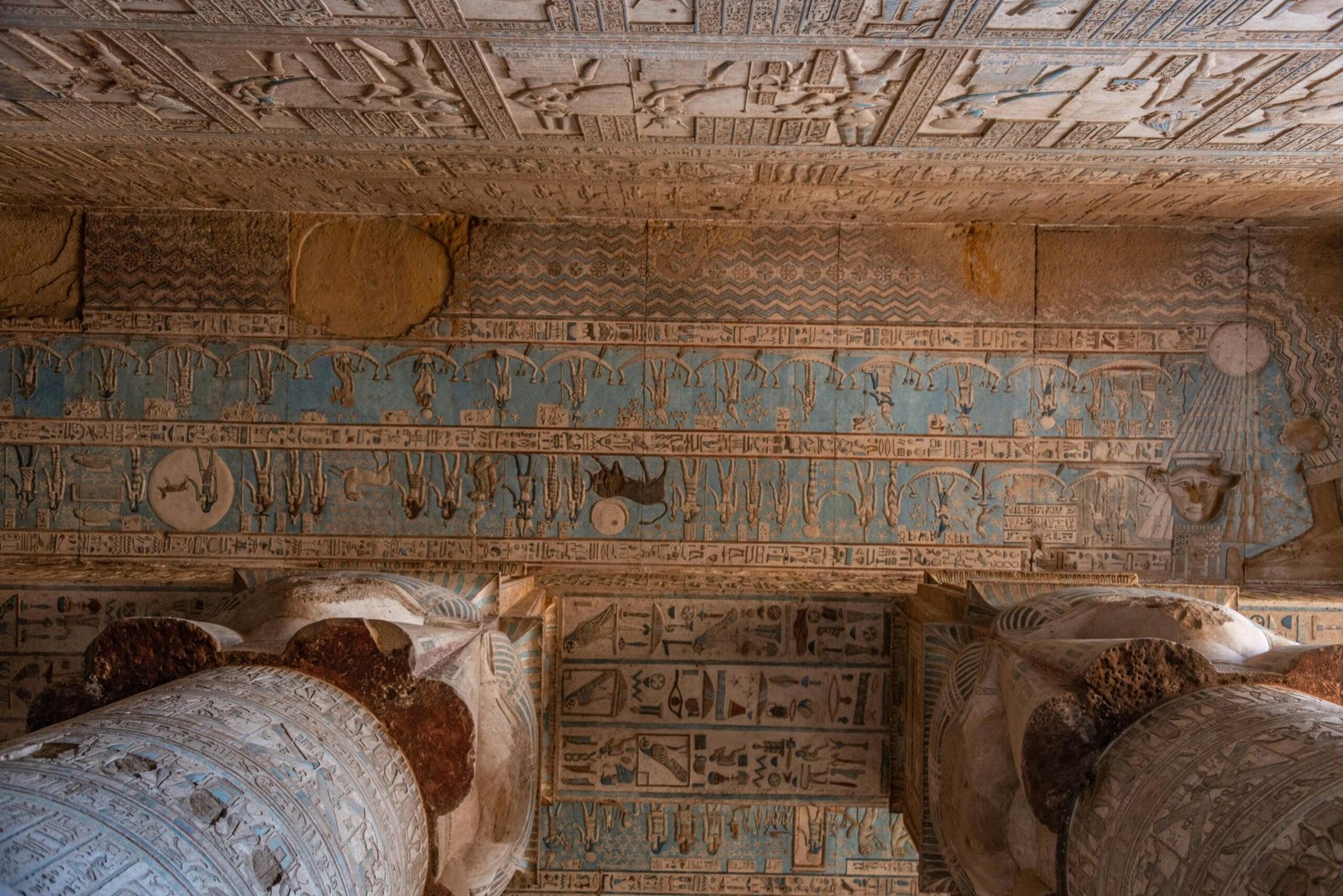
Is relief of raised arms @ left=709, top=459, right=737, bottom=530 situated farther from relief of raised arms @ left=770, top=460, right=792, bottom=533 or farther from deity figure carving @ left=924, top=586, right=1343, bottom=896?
deity figure carving @ left=924, top=586, right=1343, bottom=896

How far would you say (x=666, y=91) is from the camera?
4094mm

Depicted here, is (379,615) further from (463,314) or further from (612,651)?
(463,314)

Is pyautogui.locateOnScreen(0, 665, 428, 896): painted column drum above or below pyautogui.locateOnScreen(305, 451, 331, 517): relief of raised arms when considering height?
below

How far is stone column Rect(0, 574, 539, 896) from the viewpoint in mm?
1740

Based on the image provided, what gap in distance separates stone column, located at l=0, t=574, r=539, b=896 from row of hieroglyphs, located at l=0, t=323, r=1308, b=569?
234 cm

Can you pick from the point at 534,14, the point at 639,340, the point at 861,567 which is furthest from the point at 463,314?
the point at 861,567

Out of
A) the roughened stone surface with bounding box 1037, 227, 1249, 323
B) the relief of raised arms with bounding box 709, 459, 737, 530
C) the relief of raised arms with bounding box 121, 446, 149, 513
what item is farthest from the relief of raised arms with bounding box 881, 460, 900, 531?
the relief of raised arms with bounding box 121, 446, 149, 513

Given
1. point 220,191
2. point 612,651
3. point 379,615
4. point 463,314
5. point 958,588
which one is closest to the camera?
point 379,615

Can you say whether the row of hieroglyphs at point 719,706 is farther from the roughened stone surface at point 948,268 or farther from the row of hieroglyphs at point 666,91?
the row of hieroglyphs at point 666,91

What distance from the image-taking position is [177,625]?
8.89 feet

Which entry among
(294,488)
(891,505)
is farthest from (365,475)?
(891,505)

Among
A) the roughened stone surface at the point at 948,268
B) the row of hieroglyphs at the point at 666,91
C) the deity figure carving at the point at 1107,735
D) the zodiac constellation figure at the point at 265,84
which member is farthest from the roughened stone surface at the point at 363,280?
the deity figure carving at the point at 1107,735

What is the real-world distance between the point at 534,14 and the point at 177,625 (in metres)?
2.57

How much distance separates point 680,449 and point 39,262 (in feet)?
14.5
